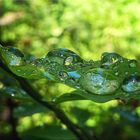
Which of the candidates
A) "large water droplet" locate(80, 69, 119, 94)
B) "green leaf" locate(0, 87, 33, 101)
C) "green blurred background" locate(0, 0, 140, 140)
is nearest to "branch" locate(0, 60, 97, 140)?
"green leaf" locate(0, 87, 33, 101)

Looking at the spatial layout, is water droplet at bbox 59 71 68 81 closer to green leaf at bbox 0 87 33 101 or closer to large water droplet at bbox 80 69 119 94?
large water droplet at bbox 80 69 119 94

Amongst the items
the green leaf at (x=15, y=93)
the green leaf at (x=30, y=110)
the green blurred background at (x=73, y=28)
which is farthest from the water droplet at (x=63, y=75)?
the green blurred background at (x=73, y=28)

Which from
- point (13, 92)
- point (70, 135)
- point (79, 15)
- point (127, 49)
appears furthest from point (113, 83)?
point (79, 15)

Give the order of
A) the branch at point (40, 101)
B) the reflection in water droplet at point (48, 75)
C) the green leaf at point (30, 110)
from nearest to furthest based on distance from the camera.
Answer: the reflection in water droplet at point (48, 75) < the branch at point (40, 101) < the green leaf at point (30, 110)

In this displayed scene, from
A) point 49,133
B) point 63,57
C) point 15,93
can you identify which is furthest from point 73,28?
point 63,57

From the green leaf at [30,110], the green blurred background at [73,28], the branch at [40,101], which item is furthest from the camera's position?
the green blurred background at [73,28]

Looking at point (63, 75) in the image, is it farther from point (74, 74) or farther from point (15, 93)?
point (15, 93)

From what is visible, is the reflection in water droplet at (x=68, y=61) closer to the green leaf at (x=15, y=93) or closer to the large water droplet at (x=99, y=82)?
the large water droplet at (x=99, y=82)

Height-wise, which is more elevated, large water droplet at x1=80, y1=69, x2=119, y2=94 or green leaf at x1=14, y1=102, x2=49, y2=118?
large water droplet at x1=80, y1=69, x2=119, y2=94
